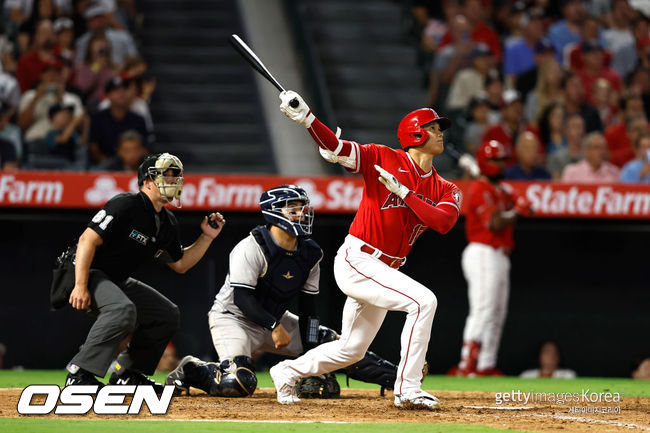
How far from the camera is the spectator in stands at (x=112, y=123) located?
10.3 m

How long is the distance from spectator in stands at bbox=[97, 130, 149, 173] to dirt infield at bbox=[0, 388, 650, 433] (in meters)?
3.58

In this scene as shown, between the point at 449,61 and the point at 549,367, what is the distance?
158 inches

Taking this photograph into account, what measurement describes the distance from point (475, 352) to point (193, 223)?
2.78 meters

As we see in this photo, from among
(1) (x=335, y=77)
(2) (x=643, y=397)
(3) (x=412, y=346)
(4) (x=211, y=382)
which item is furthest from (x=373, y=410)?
(1) (x=335, y=77)

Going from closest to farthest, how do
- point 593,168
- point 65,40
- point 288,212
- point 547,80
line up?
point 288,212, point 593,168, point 65,40, point 547,80

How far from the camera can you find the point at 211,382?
21.6ft

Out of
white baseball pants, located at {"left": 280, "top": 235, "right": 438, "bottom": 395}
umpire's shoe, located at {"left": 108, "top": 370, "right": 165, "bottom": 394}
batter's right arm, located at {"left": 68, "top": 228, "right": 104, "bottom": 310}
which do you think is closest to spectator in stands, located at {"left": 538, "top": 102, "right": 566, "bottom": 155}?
white baseball pants, located at {"left": 280, "top": 235, "right": 438, "bottom": 395}

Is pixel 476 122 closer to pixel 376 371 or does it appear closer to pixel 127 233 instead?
pixel 376 371

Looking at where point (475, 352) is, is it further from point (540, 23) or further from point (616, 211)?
point (540, 23)

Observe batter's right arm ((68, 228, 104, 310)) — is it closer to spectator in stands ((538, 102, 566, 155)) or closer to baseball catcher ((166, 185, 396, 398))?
baseball catcher ((166, 185, 396, 398))

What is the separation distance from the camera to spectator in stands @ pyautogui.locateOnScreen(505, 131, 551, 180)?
10.2 m

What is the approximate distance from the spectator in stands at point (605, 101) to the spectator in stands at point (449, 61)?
1.47 metres

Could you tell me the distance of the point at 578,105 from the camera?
38.2ft

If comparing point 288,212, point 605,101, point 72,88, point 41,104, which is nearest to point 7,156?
point 41,104
